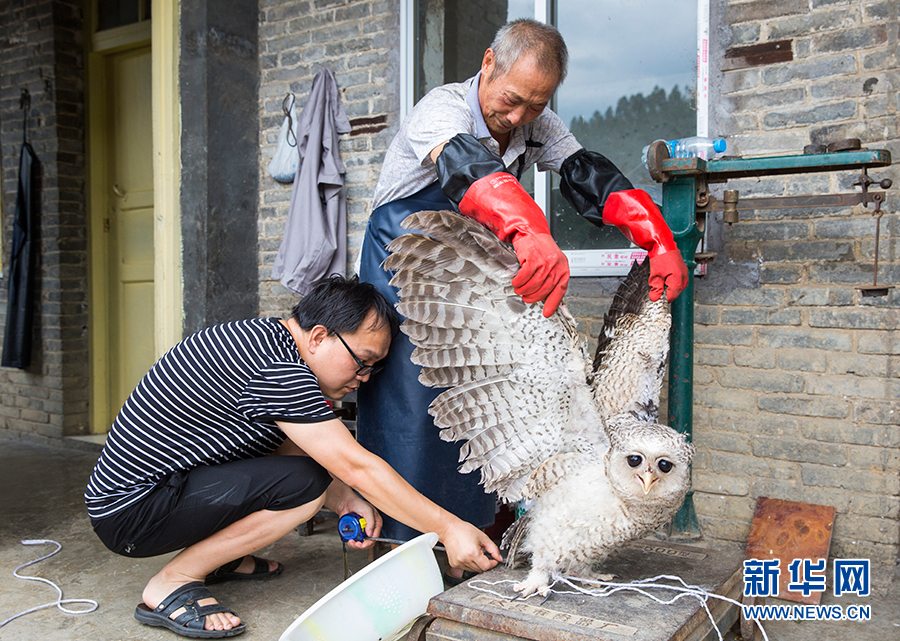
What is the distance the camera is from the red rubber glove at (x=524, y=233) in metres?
1.74

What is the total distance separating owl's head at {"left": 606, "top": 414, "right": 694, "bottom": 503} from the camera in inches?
67.6

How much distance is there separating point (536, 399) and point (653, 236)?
63 cm

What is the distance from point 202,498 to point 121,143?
3691 mm

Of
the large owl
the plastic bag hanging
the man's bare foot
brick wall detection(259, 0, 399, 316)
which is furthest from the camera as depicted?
the plastic bag hanging

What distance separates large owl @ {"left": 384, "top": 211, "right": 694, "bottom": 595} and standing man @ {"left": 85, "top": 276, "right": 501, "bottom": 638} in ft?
0.79

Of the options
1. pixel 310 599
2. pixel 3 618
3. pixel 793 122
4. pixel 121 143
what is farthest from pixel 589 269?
pixel 121 143

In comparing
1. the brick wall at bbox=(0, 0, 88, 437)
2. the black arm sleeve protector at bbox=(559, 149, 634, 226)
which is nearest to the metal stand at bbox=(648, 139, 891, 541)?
the black arm sleeve protector at bbox=(559, 149, 634, 226)

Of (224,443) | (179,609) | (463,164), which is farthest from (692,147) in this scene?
(179,609)

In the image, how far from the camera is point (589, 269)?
129 inches

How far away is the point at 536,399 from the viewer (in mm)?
1938

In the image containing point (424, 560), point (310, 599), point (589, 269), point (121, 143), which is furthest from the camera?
point (121, 143)

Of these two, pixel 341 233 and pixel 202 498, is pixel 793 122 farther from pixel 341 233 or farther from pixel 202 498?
pixel 202 498

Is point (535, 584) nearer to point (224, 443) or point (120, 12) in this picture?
point (224, 443)

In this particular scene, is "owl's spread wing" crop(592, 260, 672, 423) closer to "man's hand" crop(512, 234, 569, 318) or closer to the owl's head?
the owl's head
